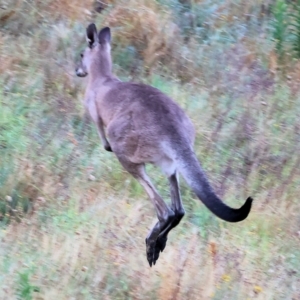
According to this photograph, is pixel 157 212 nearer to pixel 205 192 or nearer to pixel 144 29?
pixel 205 192

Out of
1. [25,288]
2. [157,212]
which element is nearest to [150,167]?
[157,212]

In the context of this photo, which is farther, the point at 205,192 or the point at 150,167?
the point at 150,167

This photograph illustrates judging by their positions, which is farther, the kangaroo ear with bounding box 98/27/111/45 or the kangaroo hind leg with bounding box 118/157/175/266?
the kangaroo ear with bounding box 98/27/111/45

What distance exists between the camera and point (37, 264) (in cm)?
493

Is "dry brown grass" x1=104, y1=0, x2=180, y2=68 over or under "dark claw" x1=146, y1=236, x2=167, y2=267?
under

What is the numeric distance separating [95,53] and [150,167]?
1.19 m

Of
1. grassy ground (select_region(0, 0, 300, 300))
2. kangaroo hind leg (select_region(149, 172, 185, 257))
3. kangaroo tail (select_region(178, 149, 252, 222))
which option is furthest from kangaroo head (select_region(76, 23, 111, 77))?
kangaroo tail (select_region(178, 149, 252, 222))

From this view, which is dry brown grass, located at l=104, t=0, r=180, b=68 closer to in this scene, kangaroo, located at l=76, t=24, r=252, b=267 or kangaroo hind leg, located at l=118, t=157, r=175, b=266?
kangaroo, located at l=76, t=24, r=252, b=267

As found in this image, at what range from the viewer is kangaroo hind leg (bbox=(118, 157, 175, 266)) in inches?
211

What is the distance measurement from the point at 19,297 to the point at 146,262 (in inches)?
43.3

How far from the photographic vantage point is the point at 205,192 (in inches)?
180

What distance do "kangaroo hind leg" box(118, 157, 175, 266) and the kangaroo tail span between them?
56cm

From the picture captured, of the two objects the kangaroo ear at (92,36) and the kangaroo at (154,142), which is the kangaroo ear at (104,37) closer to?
the kangaroo ear at (92,36)

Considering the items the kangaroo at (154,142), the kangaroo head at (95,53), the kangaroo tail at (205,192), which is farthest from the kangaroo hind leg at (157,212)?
the kangaroo head at (95,53)
